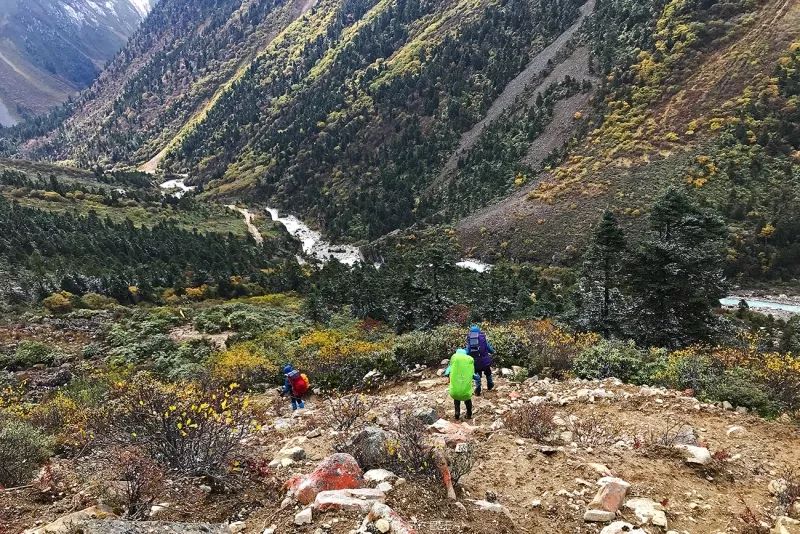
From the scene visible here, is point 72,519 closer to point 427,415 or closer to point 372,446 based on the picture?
point 372,446

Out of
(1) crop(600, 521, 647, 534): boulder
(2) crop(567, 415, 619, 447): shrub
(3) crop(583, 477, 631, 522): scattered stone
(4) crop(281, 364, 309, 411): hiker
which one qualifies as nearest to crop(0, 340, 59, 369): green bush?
(4) crop(281, 364, 309, 411): hiker

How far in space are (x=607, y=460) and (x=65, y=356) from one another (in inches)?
880

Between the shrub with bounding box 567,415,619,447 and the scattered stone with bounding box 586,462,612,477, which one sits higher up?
the scattered stone with bounding box 586,462,612,477

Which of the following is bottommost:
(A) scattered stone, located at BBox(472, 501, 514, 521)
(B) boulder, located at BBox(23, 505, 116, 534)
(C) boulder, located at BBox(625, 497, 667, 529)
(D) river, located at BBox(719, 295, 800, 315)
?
(D) river, located at BBox(719, 295, 800, 315)

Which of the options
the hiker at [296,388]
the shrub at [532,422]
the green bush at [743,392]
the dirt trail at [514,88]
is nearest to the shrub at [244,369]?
the hiker at [296,388]

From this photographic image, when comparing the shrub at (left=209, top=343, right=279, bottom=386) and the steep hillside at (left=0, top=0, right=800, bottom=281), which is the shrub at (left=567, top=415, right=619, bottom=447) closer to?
the shrub at (left=209, top=343, right=279, bottom=386)

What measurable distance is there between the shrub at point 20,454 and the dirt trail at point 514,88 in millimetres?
87920

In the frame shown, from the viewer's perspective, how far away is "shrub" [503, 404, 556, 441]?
7816 millimetres

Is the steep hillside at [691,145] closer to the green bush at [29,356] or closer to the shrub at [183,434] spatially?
the green bush at [29,356]

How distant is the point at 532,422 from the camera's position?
8.02m

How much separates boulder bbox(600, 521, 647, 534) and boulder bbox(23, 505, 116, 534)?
4.85 meters

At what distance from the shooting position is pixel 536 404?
949cm

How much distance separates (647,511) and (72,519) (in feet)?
19.0

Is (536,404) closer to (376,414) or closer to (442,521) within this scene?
(376,414)
